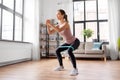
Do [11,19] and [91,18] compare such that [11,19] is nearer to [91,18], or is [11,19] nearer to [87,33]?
[87,33]

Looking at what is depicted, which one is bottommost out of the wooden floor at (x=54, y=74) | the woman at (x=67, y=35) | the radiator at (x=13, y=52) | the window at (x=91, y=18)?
the wooden floor at (x=54, y=74)

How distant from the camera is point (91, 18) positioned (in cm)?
734

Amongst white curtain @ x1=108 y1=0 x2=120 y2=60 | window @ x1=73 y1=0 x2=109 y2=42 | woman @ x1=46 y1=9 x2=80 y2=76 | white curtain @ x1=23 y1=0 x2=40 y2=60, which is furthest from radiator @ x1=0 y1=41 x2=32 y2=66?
white curtain @ x1=108 y1=0 x2=120 y2=60

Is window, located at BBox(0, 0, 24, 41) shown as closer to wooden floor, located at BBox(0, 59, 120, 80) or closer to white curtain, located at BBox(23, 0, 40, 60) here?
white curtain, located at BBox(23, 0, 40, 60)

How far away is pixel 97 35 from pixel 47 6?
2.70 meters

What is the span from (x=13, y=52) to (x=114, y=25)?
418 cm

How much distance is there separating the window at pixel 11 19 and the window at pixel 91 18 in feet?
8.33

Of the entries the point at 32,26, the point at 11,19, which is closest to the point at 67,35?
the point at 11,19

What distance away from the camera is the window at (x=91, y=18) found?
714 cm

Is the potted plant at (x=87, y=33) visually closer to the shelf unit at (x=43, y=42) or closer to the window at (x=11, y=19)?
the shelf unit at (x=43, y=42)

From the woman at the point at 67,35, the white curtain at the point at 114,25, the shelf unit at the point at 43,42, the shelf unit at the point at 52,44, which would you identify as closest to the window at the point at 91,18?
the white curtain at the point at 114,25

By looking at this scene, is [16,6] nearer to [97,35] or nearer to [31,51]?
[31,51]

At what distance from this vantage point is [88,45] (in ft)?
22.2

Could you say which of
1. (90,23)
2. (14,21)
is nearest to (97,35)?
(90,23)
